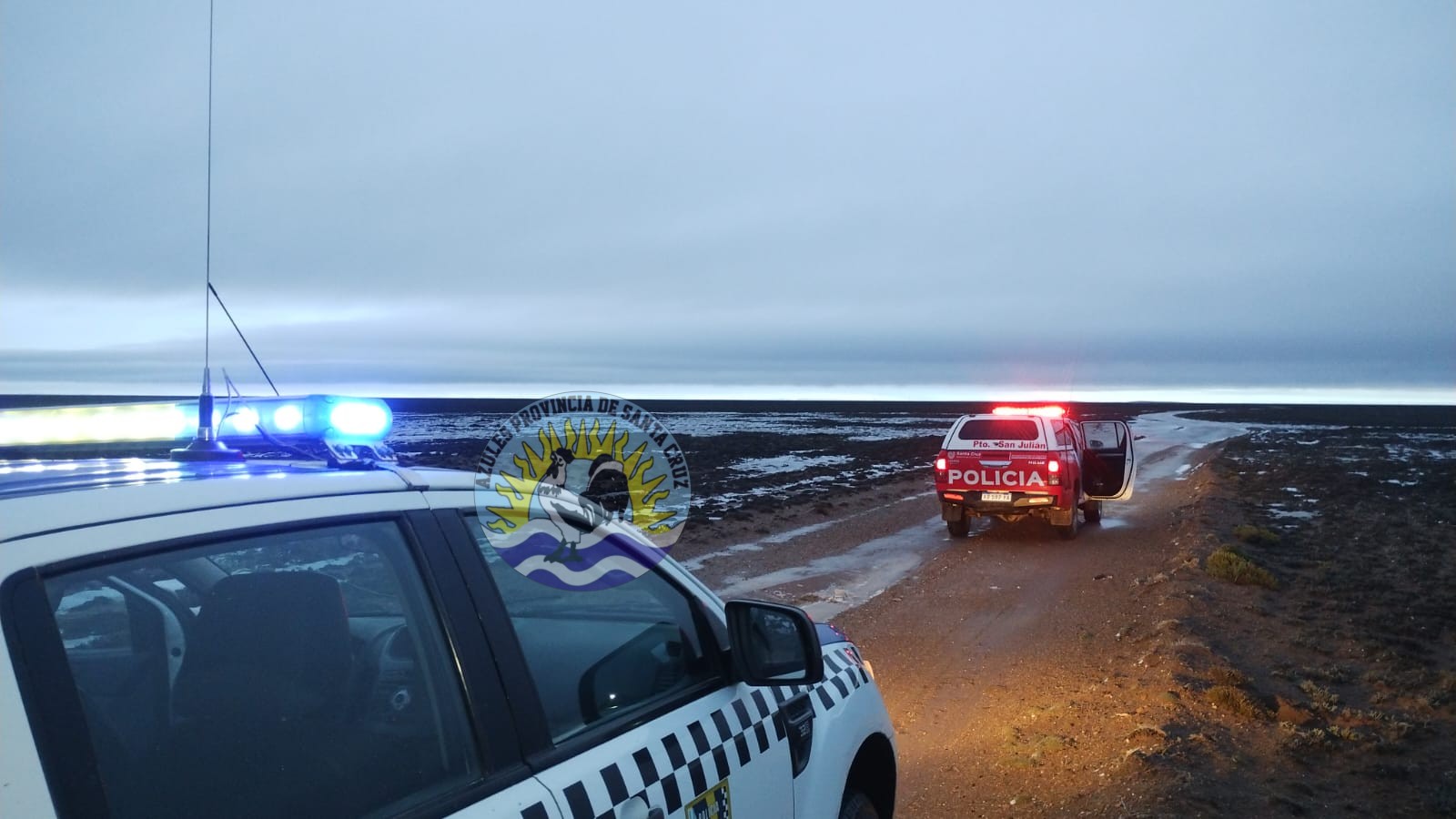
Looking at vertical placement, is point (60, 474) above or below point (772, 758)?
above

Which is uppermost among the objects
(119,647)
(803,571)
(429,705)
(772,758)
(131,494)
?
(131,494)

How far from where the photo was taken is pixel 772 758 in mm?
2822

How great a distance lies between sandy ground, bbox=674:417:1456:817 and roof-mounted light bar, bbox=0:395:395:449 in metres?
3.77

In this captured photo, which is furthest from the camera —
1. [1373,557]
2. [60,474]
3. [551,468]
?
[551,468]

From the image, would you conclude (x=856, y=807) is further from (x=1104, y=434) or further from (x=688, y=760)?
(x=1104, y=434)

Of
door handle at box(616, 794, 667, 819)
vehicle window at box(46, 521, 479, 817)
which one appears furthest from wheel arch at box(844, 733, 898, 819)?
vehicle window at box(46, 521, 479, 817)

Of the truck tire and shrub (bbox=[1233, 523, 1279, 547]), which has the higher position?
the truck tire

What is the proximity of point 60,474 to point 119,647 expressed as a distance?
0.37 metres

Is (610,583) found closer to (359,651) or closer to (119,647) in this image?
(359,651)

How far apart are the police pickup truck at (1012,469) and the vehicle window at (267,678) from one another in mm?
13003

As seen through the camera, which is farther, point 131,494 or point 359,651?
point 359,651

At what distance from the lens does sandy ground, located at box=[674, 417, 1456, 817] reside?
559 cm

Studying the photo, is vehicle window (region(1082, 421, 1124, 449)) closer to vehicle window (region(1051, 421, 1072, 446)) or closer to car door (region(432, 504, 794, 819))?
vehicle window (region(1051, 421, 1072, 446))

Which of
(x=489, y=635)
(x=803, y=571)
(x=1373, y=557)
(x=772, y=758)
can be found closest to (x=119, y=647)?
(x=489, y=635)
